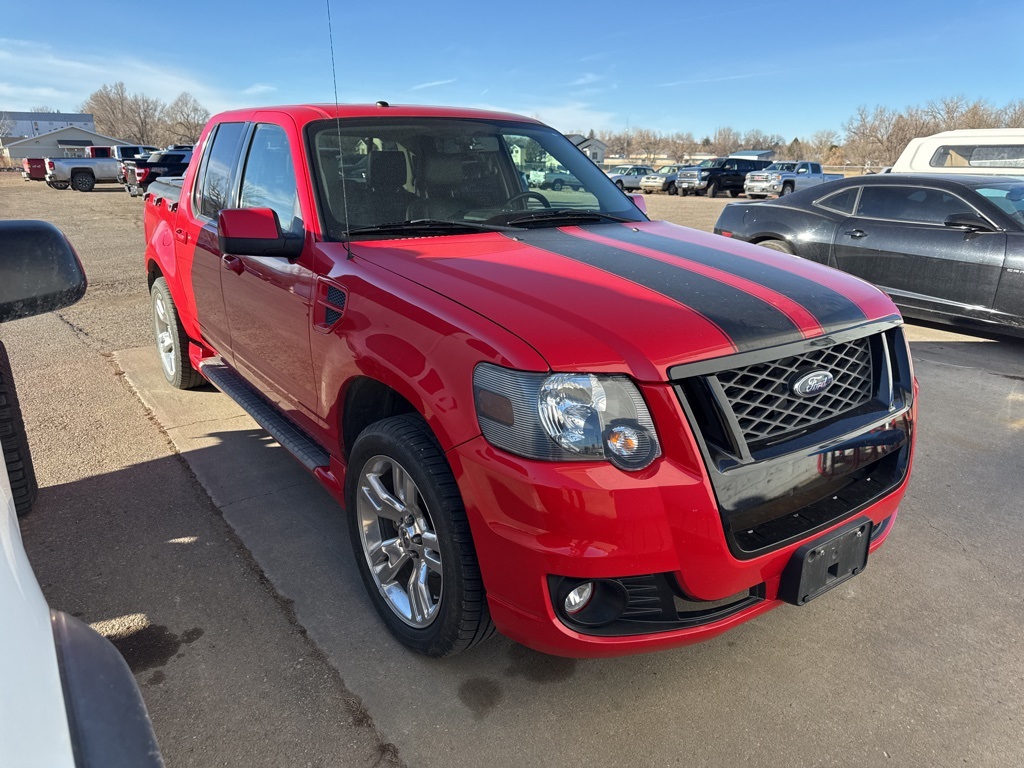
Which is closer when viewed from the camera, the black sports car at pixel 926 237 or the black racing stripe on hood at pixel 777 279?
the black racing stripe on hood at pixel 777 279

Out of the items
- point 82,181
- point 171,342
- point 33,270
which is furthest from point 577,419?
point 82,181

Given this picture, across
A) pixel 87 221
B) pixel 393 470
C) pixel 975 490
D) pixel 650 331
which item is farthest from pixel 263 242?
pixel 87 221

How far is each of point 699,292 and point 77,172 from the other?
35653 mm

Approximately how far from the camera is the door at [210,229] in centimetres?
372

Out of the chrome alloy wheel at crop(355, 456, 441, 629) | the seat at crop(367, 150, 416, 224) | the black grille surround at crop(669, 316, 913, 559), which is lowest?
the chrome alloy wheel at crop(355, 456, 441, 629)

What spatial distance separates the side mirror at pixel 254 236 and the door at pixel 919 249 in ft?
18.8

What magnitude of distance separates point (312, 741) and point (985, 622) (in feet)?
7.98

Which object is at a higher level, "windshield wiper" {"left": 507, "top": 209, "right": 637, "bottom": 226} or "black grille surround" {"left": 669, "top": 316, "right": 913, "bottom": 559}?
"windshield wiper" {"left": 507, "top": 209, "right": 637, "bottom": 226}

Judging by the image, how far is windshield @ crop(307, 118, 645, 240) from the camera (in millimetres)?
2877

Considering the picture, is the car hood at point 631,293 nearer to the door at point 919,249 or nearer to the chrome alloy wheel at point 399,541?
the chrome alloy wheel at point 399,541

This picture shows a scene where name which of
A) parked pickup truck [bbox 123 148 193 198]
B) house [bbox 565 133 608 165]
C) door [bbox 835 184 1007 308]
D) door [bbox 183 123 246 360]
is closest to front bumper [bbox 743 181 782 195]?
parked pickup truck [bbox 123 148 193 198]

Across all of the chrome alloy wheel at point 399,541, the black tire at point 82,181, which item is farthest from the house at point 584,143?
the black tire at point 82,181

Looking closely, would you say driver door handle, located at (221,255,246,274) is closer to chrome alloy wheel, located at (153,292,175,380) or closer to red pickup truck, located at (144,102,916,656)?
red pickup truck, located at (144,102,916,656)

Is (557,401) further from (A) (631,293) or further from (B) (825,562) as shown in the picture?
(B) (825,562)
